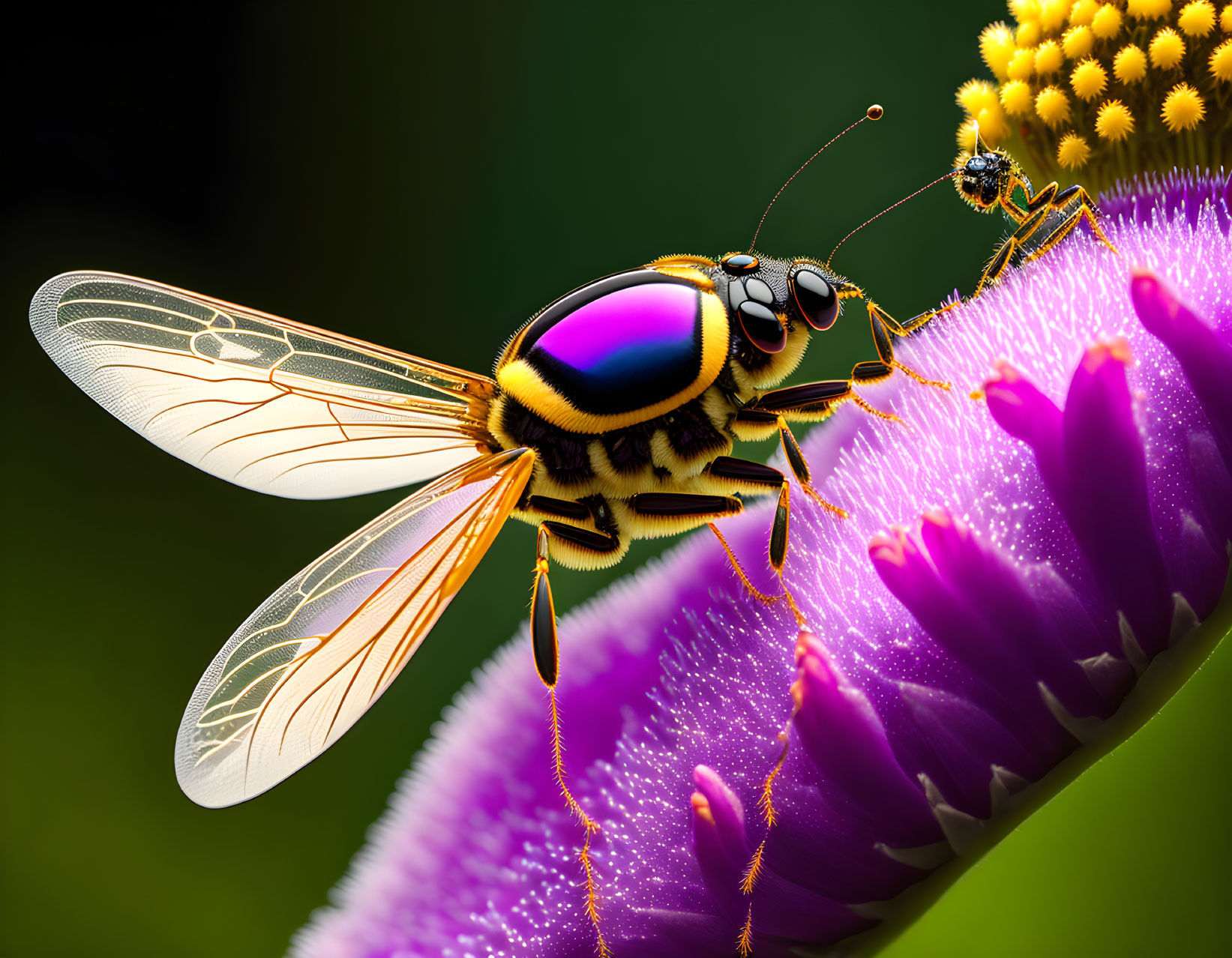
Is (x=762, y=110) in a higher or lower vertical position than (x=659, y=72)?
lower

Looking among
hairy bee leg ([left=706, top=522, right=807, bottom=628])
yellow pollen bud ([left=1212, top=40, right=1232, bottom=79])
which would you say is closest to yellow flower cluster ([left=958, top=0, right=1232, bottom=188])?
yellow pollen bud ([left=1212, top=40, right=1232, bottom=79])

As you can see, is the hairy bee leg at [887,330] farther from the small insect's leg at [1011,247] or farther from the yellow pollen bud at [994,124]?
the yellow pollen bud at [994,124]

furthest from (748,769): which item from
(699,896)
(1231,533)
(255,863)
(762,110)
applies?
(762,110)

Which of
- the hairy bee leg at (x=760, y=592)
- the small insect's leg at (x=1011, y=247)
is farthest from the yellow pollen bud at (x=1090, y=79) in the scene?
the hairy bee leg at (x=760, y=592)

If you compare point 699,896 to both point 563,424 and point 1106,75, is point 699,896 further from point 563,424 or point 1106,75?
point 1106,75

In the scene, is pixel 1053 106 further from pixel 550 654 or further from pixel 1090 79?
pixel 550 654
